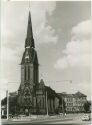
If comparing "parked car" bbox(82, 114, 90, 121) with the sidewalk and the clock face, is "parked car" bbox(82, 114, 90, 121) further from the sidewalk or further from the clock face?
the clock face

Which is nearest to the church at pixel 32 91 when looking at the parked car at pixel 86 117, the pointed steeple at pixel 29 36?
the pointed steeple at pixel 29 36

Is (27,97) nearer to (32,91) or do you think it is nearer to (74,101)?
(32,91)

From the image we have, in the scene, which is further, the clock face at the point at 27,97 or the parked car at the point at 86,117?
the clock face at the point at 27,97

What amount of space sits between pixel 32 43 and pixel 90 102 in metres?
0.55

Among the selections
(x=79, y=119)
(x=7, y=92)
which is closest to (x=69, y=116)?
(x=79, y=119)

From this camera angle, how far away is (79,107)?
6203 millimetres

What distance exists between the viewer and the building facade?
618cm

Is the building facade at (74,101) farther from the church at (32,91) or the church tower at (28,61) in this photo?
the church tower at (28,61)

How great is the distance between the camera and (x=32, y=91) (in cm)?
627

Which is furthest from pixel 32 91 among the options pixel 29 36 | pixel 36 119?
pixel 29 36

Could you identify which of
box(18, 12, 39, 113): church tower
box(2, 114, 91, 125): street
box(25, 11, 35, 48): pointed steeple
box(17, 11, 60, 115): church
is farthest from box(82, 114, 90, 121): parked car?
box(25, 11, 35, 48): pointed steeple

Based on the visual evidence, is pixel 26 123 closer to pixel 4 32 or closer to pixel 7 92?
pixel 7 92

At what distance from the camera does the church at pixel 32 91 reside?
620cm

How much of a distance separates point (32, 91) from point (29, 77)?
0.33 ft
